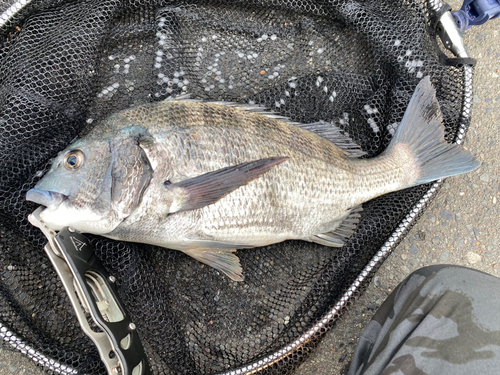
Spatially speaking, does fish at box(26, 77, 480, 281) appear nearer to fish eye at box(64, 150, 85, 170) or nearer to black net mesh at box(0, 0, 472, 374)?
fish eye at box(64, 150, 85, 170)

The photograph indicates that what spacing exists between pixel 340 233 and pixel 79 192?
140cm

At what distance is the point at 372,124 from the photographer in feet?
7.27

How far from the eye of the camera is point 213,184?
1.60m

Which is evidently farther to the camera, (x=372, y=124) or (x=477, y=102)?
(x=477, y=102)

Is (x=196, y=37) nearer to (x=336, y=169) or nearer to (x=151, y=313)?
(x=336, y=169)

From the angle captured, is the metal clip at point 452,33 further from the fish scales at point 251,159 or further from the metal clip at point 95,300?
the metal clip at point 95,300

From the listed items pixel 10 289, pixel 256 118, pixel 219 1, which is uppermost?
pixel 219 1

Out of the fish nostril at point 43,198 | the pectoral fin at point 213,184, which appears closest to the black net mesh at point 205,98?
the fish nostril at point 43,198

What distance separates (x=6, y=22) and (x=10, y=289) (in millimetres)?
1461

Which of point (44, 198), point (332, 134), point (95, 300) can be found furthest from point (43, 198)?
point (332, 134)

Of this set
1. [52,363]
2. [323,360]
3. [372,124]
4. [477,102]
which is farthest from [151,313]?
[477,102]

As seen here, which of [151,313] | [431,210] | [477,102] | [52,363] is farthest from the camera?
[477,102]

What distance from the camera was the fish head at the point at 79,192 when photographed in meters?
1.58

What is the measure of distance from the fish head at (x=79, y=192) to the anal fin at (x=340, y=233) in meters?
1.13
